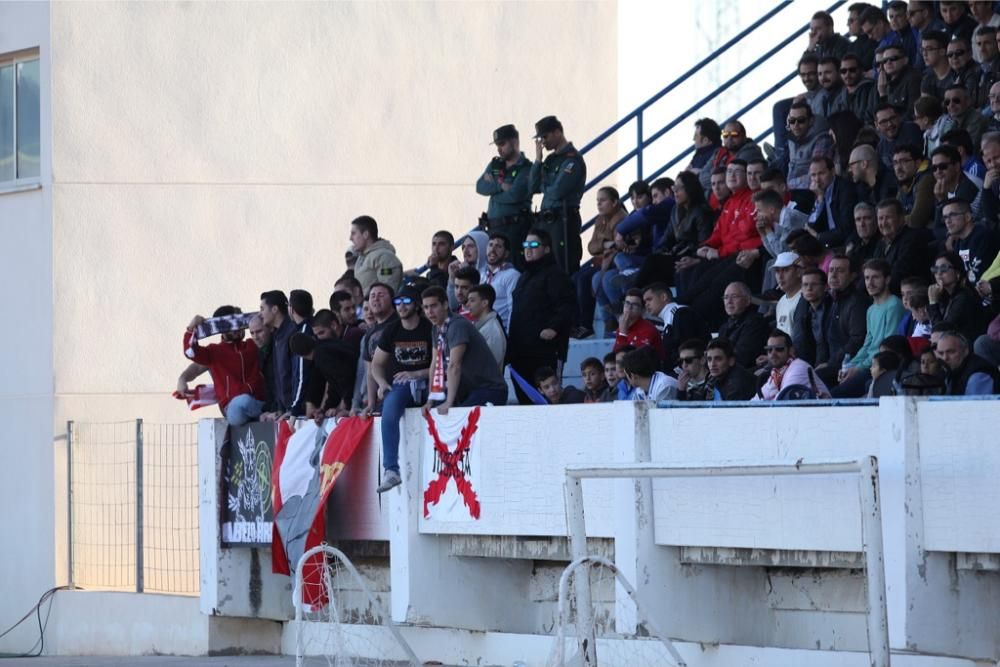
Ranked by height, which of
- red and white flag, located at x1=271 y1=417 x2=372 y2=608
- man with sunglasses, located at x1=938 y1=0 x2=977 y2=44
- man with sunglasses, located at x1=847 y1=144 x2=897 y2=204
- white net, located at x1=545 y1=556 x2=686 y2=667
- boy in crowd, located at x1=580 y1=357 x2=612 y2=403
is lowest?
white net, located at x1=545 y1=556 x2=686 y2=667

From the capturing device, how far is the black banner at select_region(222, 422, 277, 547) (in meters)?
16.3

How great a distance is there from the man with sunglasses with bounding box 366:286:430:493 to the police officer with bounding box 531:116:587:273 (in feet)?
9.95

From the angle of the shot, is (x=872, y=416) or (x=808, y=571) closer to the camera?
(x=872, y=416)

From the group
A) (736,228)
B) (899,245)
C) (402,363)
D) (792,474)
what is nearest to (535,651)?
(402,363)

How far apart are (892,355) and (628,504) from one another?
197cm

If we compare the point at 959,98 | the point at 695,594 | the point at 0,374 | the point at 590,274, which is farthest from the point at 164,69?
the point at 695,594

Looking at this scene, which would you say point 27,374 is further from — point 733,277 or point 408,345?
point 733,277

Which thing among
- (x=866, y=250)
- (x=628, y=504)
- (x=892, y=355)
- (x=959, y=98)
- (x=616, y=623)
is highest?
(x=959, y=98)

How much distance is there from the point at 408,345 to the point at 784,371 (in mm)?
3208

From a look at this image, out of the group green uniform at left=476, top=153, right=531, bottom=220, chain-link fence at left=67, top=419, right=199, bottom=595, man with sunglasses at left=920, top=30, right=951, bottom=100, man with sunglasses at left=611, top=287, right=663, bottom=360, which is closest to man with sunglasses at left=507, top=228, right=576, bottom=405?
man with sunglasses at left=611, top=287, right=663, bottom=360

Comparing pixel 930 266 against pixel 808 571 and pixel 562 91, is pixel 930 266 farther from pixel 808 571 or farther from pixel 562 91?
pixel 562 91

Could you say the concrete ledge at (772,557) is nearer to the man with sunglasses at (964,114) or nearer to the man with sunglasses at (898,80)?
the man with sunglasses at (964,114)

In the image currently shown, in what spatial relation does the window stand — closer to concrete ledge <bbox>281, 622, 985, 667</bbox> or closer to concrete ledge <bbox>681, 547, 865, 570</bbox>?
concrete ledge <bbox>281, 622, 985, 667</bbox>

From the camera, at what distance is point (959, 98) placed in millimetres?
14562
